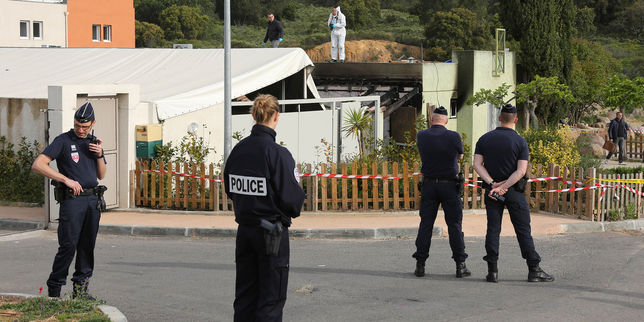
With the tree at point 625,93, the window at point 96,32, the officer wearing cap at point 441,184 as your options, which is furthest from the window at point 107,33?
the officer wearing cap at point 441,184

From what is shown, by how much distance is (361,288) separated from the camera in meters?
9.46

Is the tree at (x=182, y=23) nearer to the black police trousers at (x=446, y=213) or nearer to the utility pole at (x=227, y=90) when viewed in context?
the utility pole at (x=227, y=90)

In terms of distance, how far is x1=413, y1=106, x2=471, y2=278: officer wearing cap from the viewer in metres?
9.90

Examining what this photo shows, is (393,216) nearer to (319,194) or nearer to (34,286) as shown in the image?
(319,194)

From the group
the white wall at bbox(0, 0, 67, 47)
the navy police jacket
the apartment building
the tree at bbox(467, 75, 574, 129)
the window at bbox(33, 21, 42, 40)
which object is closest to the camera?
the navy police jacket

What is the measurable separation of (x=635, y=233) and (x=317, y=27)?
5730 centimetres

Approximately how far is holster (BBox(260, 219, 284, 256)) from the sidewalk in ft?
23.6

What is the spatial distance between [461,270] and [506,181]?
1179mm

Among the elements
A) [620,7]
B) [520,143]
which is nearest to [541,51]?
[520,143]

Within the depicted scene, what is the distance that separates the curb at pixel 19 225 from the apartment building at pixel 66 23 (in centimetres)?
3075

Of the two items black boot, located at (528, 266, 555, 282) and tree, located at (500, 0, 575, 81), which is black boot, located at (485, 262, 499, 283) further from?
tree, located at (500, 0, 575, 81)

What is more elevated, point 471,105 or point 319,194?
point 471,105

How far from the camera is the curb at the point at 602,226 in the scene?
13930mm

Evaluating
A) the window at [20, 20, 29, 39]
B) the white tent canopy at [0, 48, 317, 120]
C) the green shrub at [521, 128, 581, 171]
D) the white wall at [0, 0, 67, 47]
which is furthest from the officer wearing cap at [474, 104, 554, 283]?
the window at [20, 20, 29, 39]
